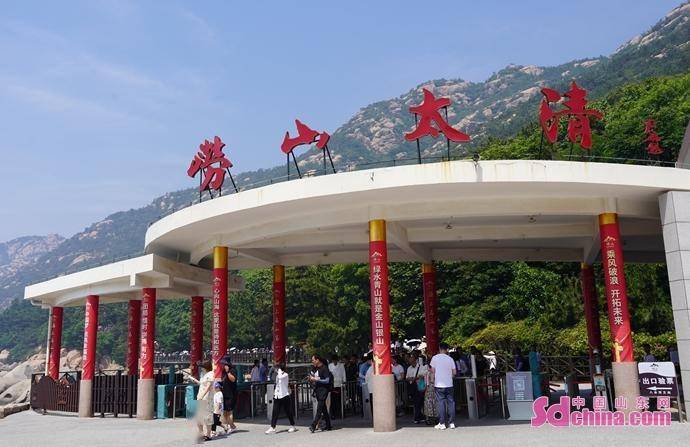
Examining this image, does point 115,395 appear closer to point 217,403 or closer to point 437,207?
point 217,403

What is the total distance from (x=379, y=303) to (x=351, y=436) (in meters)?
2.42

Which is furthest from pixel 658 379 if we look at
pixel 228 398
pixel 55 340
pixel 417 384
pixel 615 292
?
pixel 55 340

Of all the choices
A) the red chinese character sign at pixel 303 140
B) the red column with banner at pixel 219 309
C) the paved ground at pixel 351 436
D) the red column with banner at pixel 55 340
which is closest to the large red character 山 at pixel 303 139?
the red chinese character sign at pixel 303 140

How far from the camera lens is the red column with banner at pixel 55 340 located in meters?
19.8

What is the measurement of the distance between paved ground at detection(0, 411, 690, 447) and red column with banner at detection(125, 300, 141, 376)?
474 cm

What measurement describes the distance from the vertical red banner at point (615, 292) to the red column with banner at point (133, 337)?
1415 centimetres

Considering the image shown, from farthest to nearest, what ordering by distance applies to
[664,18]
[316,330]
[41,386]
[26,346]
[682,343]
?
[664,18] < [26,346] < [316,330] < [41,386] < [682,343]

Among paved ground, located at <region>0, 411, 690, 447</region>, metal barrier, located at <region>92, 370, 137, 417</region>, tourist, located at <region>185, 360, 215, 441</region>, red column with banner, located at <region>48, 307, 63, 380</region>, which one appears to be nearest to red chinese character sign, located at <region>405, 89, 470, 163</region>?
paved ground, located at <region>0, 411, 690, 447</region>

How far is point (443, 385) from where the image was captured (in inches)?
406

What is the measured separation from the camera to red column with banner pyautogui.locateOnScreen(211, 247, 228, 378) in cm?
1373

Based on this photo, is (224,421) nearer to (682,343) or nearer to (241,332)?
(682,343)

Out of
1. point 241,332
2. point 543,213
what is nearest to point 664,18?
point 241,332

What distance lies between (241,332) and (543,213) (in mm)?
41506

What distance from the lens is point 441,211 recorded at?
11750 millimetres
